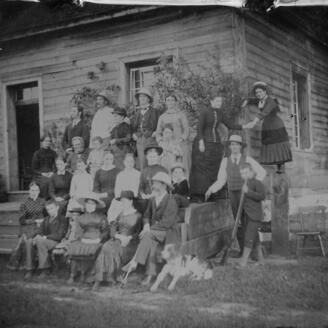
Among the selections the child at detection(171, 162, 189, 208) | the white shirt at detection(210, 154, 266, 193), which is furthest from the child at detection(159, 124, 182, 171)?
the white shirt at detection(210, 154, 266, 193)

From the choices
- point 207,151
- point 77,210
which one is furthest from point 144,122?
point 77,210

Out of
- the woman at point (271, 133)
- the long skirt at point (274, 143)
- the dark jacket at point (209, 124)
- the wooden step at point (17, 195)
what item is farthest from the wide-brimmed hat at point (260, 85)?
the wooden step at point (17, 195)

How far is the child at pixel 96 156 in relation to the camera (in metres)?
4.27

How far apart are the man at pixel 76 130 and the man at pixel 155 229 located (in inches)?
59.0

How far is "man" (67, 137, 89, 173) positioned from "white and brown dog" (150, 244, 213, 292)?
5.36 feet

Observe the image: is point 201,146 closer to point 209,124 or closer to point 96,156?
point 209,124

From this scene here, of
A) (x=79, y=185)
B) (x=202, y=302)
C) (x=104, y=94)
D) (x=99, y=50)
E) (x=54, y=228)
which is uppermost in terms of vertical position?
(x=99, y=50)

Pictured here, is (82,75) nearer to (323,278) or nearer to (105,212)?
(105,212)

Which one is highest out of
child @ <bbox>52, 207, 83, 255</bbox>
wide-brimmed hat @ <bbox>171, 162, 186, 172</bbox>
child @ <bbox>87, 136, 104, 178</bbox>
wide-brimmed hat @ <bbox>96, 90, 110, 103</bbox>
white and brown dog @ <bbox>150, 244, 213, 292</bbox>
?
wide-brimmed hat @ <bbox>96, 90, 110, 103</bbox>

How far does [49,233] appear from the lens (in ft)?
13.1

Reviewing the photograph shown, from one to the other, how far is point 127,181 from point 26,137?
1.50m

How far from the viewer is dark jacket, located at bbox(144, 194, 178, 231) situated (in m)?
3.39

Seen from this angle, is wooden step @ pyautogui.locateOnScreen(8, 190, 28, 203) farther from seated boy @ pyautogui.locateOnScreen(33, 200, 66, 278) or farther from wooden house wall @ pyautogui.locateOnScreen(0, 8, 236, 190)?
wooden house wall @ pyautogui.locateOnScreen(0, 8, 236, 190)

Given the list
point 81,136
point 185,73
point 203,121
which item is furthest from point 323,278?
point 81,136
